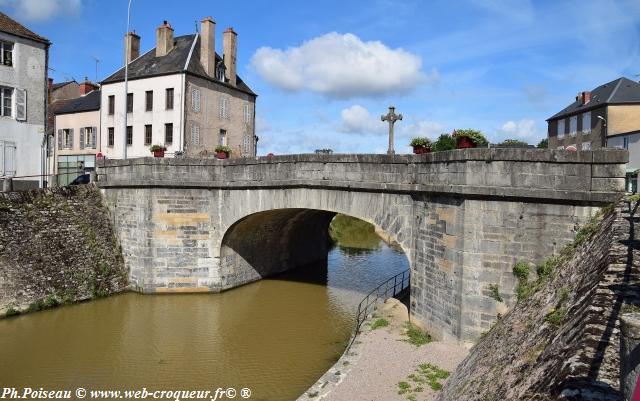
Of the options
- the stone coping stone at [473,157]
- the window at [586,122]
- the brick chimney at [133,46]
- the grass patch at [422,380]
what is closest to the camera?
the grass patch at [422,380]

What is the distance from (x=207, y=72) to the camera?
2714cm

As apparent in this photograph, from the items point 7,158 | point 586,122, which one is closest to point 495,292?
point 7,158

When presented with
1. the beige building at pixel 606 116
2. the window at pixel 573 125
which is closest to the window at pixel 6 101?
the beige building at pixel 606 116

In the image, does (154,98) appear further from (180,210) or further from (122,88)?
(180,210)

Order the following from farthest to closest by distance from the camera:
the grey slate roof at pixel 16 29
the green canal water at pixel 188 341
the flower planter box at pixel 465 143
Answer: the grey slate roof at pixel 16 29 → the flower planter box at pixel 465 143 → the green canal water at pixel 188 341

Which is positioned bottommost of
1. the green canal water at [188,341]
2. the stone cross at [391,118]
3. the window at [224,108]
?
the green canal water at [188,341]

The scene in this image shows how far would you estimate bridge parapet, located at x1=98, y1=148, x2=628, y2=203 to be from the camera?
898 centimetres

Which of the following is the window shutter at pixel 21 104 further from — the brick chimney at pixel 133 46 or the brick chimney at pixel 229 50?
the brick chimney at pixel 229 50

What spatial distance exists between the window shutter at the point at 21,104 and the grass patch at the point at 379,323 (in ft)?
57.9

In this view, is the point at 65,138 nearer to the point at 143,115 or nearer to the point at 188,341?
the point at 143,115

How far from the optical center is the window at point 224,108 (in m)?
28.4

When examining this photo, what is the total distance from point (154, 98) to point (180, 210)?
12455mm

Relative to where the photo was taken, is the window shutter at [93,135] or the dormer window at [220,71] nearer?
the dormer window at [220,71]

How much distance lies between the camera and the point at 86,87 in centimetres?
3538
